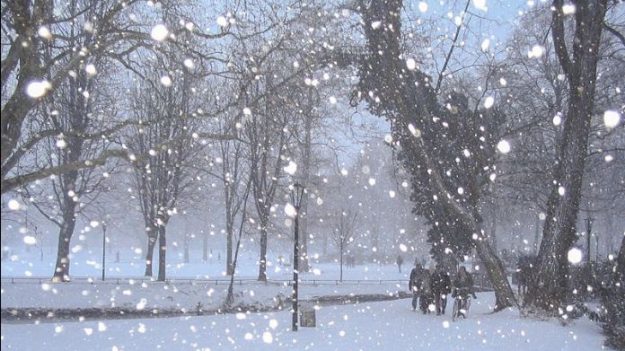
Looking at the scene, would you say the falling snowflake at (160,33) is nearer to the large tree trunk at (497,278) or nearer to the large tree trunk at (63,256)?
the large tree trunk at (63,256)

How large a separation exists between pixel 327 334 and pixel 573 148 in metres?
→ 9.44

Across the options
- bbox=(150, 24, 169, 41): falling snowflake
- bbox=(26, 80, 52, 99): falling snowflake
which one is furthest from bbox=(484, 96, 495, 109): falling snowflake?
bbox=(26, 80, 52, 99): falling snowflake

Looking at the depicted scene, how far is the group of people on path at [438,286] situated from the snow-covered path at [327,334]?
69cm

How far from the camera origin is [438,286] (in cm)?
1800

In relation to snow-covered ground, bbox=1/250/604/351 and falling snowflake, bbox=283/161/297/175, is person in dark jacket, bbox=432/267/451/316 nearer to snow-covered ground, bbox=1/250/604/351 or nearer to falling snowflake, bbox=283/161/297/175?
snow-covered ground, bbox=1/250/604/351

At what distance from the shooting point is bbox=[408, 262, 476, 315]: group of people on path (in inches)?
690

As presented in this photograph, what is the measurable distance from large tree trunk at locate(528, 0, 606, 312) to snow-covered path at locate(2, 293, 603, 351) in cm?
178

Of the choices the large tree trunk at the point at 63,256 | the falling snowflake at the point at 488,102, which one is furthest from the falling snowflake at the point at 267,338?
the falling snowflake at the point at 488,102

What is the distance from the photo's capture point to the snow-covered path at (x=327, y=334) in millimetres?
11969

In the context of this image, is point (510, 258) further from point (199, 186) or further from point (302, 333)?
point (302, 333)

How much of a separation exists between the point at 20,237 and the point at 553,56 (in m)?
31.0

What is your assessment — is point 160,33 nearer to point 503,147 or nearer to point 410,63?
point 410,63

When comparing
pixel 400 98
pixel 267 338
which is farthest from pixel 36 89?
pixel 400 98

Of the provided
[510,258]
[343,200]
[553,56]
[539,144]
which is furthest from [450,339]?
[343,200]
